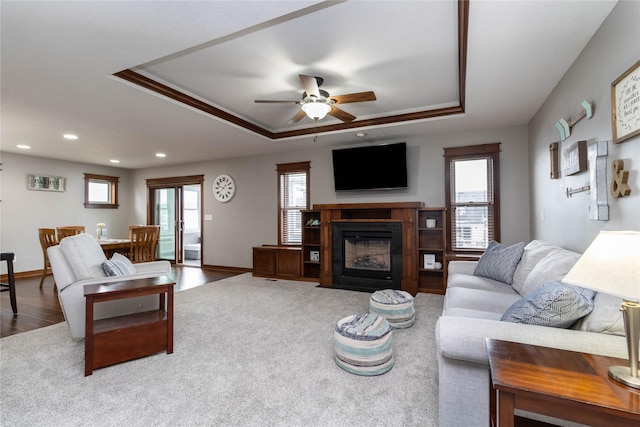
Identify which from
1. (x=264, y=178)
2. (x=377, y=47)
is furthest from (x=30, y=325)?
(x=377, y=47)

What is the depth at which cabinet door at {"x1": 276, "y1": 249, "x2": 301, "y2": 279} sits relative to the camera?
5.43 m

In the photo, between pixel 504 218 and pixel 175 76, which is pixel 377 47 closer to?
pixel 175 76

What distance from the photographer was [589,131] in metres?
2.21

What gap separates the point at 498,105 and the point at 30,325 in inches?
217

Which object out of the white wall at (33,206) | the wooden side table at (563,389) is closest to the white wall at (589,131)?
the wooden side table at (563,389)

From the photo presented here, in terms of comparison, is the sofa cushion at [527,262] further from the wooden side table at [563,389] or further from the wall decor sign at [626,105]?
the wooden side table at [563,389]

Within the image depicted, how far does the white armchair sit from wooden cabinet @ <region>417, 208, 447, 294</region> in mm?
3452

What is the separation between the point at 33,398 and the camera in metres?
1.95

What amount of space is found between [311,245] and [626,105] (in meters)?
4.28

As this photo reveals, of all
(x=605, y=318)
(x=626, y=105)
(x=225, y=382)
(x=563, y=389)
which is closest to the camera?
(x=563, y=389)

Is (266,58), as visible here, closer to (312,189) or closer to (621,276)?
(621,276)

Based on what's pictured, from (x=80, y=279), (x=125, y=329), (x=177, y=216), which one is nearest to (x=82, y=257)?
(x=80, y=279)

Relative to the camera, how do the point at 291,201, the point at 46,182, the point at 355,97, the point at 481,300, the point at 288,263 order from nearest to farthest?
the point at 481,300 → the point at 355,97 → the point at 288,263 → the point at 291,201 → the point at 46,182

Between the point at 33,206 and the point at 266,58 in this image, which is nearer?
the point at 266,58
